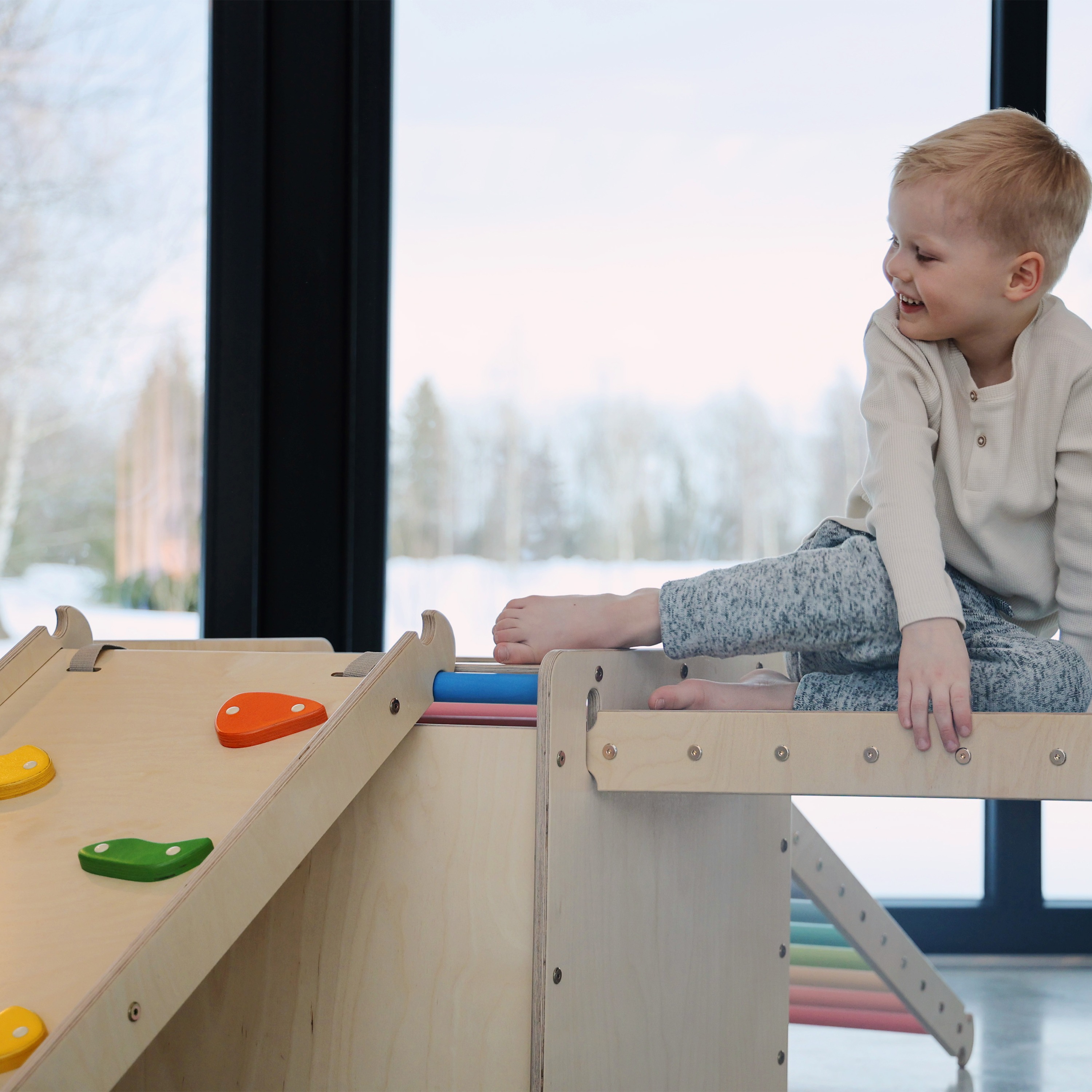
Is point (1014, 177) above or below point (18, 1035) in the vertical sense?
above

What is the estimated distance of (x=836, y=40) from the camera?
1.68 m

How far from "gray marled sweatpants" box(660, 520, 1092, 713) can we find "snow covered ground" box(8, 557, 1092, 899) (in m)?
0.78

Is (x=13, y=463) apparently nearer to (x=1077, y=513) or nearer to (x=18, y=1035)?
(x=18, y=1035)

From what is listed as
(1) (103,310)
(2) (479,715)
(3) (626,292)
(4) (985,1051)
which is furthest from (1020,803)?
(1) (103,310)

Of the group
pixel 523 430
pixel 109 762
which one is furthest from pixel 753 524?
pixel 109 762

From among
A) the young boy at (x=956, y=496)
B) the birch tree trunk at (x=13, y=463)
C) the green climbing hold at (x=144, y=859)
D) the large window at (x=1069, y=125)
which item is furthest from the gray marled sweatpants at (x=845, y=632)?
the birch tree trunk at (x=13, y=463)

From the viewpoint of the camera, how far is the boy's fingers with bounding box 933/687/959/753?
0.71 metres

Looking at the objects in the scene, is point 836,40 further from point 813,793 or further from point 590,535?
point 813,793

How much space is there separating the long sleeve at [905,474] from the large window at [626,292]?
73cm

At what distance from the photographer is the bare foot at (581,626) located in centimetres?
89

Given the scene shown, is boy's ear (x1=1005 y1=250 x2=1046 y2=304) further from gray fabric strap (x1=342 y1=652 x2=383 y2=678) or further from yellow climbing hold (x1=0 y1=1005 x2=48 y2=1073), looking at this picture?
yellow climbing hold (x1=0 y1=1005 x2=48 y2=1073)

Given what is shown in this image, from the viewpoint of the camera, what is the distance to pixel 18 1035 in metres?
0.57

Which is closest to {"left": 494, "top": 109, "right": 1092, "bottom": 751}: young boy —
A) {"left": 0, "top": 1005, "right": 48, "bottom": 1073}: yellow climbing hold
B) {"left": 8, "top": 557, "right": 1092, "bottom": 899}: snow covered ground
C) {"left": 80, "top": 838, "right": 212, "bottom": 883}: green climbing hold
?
{"left": 80, "top": 838, "right": 212, "bottom": 883}: green climbing hold

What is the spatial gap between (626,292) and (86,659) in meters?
1.07
